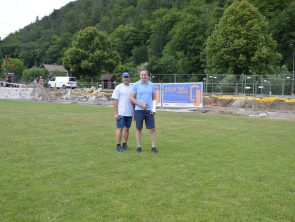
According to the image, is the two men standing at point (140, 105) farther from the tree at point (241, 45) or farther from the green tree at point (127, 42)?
the green tree at point (127, 42)

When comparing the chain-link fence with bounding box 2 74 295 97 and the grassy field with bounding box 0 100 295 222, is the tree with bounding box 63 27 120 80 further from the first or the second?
the grassy field with bounding box 0 100 295 222

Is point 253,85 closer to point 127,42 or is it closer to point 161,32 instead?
point 161,32

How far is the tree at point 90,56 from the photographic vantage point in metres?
60.5

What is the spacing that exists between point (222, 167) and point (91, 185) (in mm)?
2475

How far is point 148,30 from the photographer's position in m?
121

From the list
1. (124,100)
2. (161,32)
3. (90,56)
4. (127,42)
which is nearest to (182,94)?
(124,100)

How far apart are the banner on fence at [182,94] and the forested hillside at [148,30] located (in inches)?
1207

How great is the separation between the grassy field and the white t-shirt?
34.9 inches

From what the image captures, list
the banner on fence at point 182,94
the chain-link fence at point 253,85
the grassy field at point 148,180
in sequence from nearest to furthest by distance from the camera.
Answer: the grassy field at point 148,180, the banner on fence at point 182,94, the chain-link fence at point 253,85

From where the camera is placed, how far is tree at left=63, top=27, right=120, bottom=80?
60.5 meters

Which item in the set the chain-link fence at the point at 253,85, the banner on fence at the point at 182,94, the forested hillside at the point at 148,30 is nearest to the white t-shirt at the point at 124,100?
the banner on fence at the point at 182,94

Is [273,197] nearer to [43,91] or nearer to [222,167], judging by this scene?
[222,167]

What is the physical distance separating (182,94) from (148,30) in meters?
99.8

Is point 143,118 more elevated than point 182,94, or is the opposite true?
point 143,118
